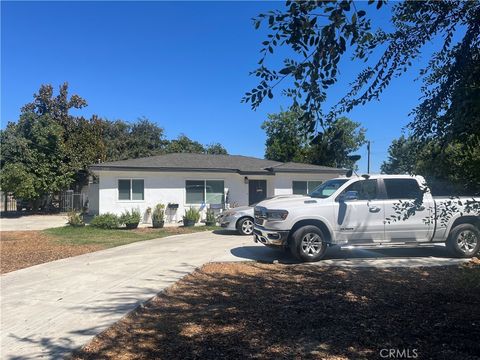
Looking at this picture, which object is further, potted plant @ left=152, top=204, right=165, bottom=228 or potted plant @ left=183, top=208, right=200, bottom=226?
potted plant @ left=183, top=208, right=200, bottom=226

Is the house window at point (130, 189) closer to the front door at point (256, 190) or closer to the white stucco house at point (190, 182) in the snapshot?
the white stucco house at point (190, 182)

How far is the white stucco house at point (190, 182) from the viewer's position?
1938 centimetres

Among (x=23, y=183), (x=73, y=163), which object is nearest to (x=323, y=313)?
(x=23, y=183)

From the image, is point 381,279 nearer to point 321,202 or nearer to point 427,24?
point 321,202

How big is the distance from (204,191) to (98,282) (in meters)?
13.2

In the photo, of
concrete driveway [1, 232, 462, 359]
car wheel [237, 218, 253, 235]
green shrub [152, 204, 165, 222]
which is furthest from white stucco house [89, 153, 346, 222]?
concrete driveway [1, 232, 462, 359]

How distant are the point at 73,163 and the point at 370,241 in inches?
949

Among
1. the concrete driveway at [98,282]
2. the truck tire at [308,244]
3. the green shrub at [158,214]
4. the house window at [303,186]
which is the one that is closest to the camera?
the concrete driveway at [98,282]

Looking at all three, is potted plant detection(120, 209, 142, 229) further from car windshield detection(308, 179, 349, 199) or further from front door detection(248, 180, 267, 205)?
car windshield detection(308, 179, 349, 199)

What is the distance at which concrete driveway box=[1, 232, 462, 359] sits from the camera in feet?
16.1

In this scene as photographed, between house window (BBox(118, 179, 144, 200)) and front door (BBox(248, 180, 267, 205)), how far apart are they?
5.60 meters

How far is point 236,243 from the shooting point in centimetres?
1280

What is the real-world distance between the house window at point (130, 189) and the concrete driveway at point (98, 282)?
6.68m

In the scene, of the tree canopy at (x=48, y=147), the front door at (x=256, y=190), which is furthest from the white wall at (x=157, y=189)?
the tree canopy at (x=48, y=147)
